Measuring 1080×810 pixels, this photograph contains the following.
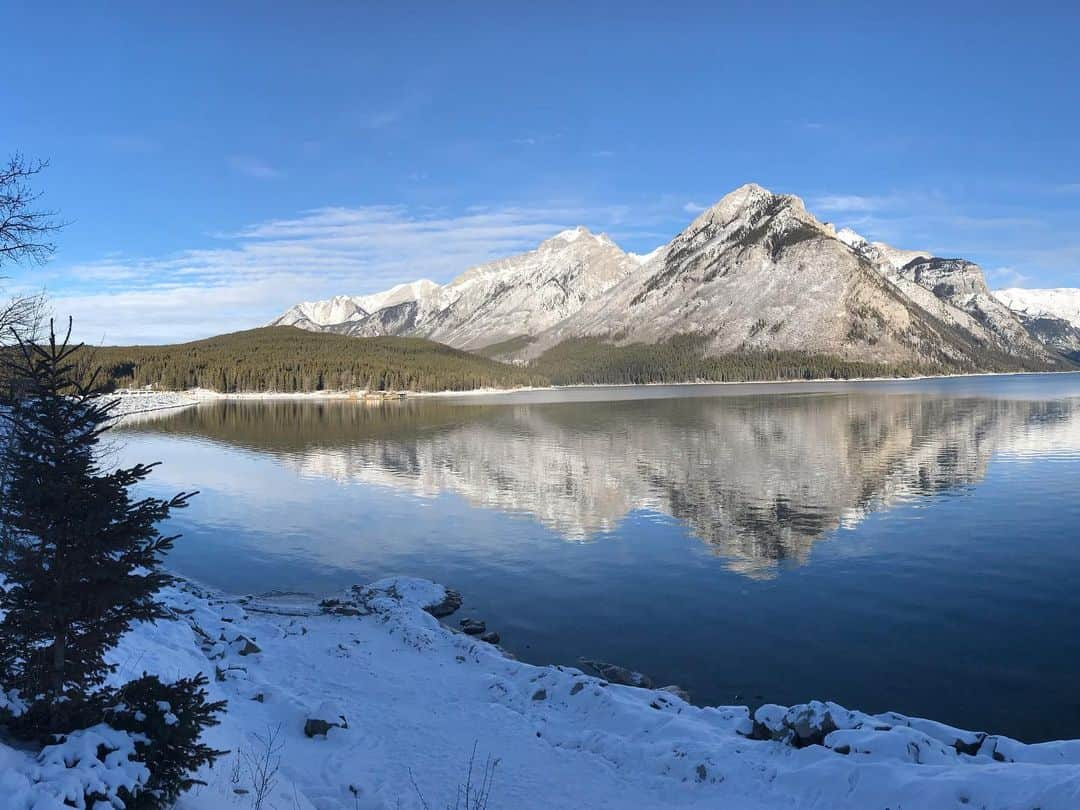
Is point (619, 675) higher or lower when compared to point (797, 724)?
lower

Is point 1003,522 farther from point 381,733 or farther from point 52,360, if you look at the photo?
point 52,360

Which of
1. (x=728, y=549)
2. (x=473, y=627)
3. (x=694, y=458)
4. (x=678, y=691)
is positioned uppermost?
(x=694, y=458)

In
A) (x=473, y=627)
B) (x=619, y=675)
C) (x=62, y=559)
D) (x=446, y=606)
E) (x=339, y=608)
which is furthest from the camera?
(x=446, y=606)

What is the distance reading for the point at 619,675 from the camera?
22859mm

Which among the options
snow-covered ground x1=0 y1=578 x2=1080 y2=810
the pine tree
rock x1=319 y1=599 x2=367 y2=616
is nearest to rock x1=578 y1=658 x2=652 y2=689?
snow-covered ground x1=0 y1=578 x2=1080 y2=810

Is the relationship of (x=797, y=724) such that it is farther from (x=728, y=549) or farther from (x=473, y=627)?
(x=728, y=549)

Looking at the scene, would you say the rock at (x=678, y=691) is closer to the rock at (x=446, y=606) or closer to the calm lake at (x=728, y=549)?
the calm lake at (x=728, y=549)

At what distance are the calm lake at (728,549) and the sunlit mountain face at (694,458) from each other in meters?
0.46

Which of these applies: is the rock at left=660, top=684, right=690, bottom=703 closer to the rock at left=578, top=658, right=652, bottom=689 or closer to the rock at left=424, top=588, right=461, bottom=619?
the rock at left=578, top=658, right=652, bottom=689

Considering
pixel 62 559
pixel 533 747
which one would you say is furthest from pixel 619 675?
pixel 62 559

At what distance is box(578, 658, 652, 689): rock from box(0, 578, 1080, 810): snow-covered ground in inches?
81.0

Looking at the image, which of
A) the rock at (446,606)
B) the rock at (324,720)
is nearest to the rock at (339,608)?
the rock at (446,606)

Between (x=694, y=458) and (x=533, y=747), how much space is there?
6079 centimetres

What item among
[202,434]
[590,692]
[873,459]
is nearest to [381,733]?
[590,692]
